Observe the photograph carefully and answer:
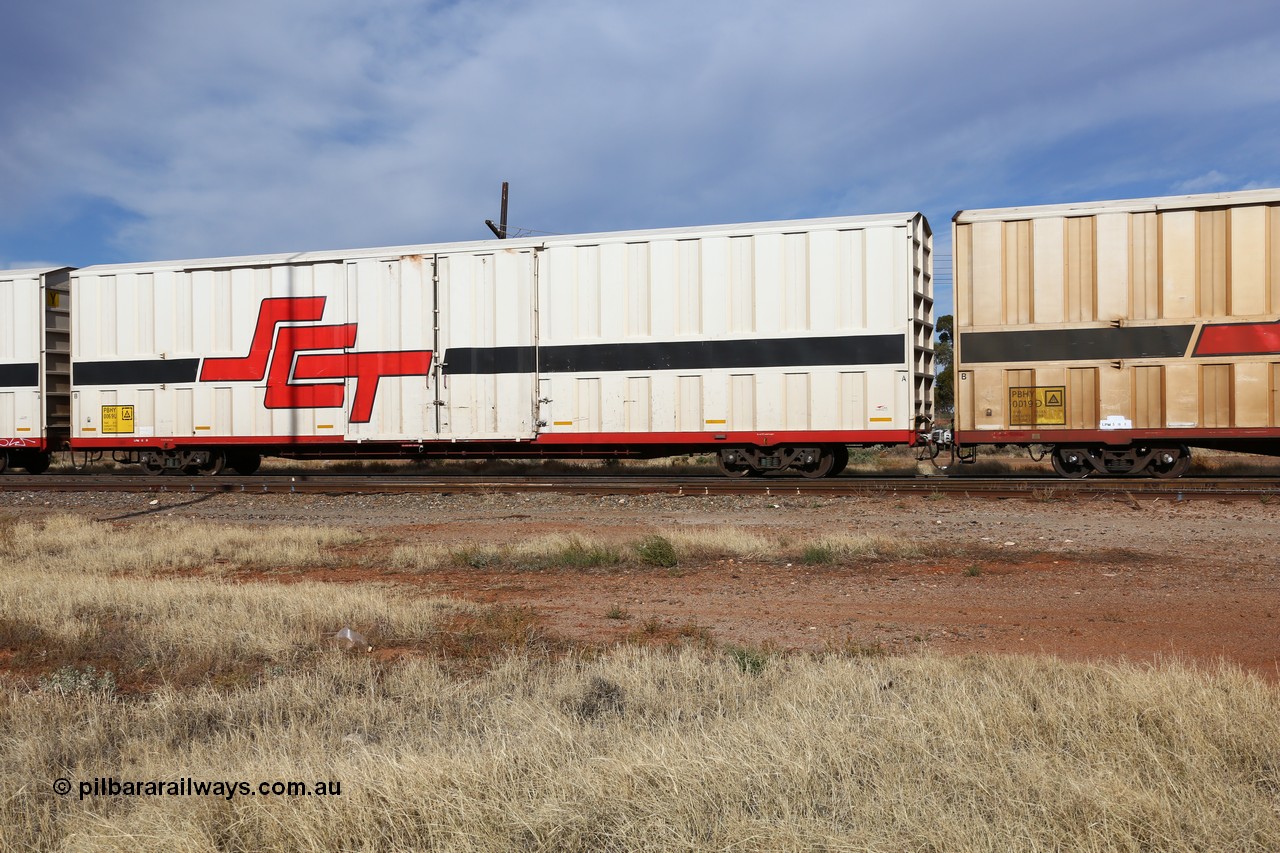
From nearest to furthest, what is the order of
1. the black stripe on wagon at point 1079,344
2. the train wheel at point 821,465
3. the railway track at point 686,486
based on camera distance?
the railway track at point 686,486 < the black stripe on wagon at point 1079,344 < the train wheel at point 821,465

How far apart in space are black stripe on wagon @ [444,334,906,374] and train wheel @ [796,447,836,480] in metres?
1.70

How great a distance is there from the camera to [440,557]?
9.11 metres

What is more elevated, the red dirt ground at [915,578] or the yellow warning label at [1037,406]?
the yellow warning label at [1037,406]

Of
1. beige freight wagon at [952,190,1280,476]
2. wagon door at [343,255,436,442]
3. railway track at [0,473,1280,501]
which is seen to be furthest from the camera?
wagon door at [343,255,436,442]

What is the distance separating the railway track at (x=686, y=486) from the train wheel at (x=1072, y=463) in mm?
453

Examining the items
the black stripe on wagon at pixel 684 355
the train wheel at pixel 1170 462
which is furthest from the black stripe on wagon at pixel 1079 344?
the train wheel at pixel 1170 462

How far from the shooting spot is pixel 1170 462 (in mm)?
13766

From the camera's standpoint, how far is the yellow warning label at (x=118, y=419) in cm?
1731

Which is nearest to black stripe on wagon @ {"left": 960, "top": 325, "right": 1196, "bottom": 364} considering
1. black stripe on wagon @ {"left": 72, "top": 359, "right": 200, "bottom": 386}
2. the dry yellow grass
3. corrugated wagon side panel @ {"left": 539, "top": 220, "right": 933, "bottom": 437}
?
corrugated wagon side panel @ {"left": 539, "top": 220, "right": 933, "bottom": 437}

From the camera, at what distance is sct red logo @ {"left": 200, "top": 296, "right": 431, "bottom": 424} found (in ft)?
53.3

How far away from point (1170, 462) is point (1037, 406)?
2.36 metres

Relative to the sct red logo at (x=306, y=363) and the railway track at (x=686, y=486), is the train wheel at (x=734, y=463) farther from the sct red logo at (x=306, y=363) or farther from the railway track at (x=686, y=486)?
the sct red logo at (x=306, y=363)

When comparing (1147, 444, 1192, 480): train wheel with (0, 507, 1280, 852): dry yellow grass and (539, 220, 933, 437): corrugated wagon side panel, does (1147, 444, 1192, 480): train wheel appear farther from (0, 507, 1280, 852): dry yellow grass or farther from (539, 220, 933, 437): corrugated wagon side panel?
(0, 507, 1280, 852): dry yellow grass

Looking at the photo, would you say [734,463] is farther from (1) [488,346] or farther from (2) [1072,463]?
(2) [1072,463]
